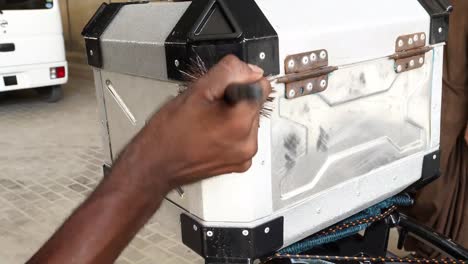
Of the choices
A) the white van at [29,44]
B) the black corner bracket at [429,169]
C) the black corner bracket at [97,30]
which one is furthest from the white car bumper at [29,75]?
the black corner bracket at [429,169]

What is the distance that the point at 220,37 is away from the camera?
0.93m

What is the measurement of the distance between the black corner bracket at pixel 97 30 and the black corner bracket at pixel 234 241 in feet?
1.55

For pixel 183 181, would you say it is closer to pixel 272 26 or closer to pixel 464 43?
pixel 272 26

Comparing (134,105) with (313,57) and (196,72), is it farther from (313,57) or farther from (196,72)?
(313,57)

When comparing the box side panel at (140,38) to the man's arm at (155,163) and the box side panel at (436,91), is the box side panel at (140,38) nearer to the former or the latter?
the man's arm at (155,163)

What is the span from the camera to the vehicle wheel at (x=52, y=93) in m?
6.82

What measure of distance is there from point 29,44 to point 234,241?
576cm

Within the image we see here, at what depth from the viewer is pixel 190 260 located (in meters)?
2.81

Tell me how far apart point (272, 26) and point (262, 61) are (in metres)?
0.08

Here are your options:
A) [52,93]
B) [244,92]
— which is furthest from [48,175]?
[244,92]

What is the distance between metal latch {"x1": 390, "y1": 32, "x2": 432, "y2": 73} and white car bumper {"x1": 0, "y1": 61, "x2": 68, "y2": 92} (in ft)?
18.7

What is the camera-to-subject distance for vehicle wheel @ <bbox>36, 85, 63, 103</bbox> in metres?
6.82

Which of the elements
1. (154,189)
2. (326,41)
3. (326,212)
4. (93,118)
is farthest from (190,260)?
(93,118)

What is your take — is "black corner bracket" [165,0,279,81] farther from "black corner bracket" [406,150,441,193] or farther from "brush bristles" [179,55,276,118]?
"black corner bracket" [406,150,441,193]
